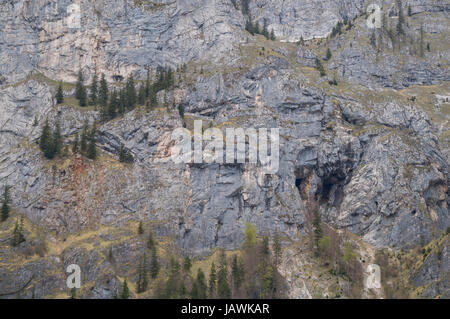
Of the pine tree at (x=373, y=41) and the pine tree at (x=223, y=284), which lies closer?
the pine tree at (x=223, y=284)

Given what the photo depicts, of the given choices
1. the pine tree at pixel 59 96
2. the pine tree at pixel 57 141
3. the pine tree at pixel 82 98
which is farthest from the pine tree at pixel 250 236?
the pine tree at pixel 59 96

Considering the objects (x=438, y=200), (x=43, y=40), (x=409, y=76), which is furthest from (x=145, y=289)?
(x=409, y=76)

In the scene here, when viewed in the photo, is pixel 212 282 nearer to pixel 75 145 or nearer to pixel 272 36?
pixel 75 145

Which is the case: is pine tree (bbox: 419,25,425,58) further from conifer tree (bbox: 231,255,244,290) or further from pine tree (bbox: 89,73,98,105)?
pine tree (bbox: 89,73,98,105)

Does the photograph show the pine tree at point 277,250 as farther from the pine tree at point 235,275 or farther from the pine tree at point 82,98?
the pine tree at point 82,98

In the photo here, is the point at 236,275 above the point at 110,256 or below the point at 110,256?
below

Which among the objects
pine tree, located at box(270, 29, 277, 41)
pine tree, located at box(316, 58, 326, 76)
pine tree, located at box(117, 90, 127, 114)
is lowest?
pine tree, located at box(117, 90, 127, 114)

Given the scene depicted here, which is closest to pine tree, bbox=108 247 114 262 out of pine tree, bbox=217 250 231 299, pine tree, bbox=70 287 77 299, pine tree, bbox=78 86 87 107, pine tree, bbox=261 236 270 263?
pine tree, bbox=70 287 77 299

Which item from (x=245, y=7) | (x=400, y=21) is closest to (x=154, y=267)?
(x=400, y=21)

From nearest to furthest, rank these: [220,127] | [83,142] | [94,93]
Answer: [83,142], [220,127], [94,93]
